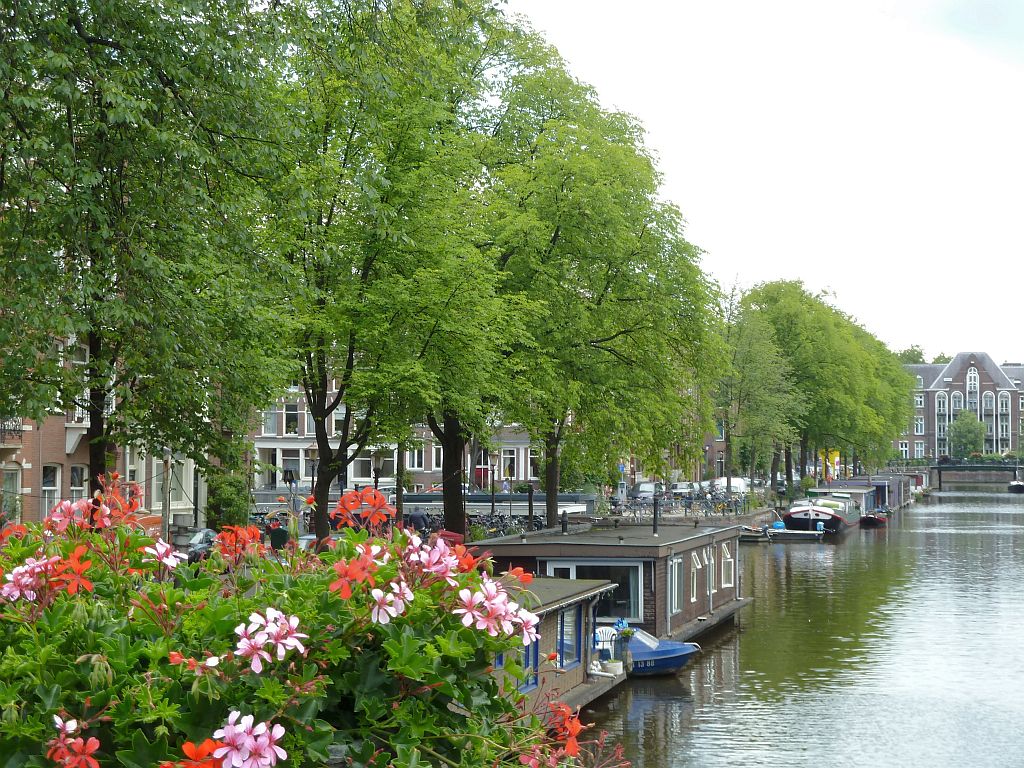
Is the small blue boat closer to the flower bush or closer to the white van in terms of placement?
the flower bush

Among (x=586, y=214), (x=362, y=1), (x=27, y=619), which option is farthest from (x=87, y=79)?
(x=586, y=214)

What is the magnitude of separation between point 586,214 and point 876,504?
7096 centimetres

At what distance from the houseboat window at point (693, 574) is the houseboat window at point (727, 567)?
379 cm

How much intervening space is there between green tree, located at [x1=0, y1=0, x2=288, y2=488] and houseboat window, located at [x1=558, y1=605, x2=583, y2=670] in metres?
9.12

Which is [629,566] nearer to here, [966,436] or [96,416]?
[96,416]

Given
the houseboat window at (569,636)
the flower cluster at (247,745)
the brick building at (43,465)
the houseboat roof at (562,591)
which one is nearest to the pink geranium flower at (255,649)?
the flower cluster at (247,745)

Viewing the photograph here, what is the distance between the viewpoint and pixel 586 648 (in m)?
25.4

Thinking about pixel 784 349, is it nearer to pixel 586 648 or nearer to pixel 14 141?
pixel 586 648

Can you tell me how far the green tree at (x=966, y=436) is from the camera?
6900 inches

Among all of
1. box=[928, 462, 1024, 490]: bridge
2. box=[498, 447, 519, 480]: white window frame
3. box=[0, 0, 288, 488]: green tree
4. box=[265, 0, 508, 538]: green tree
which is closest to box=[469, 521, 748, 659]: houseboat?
box=[265, 0, 508, 538]: green tree

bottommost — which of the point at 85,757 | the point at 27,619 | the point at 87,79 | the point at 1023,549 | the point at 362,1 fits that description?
the point at 1023,549

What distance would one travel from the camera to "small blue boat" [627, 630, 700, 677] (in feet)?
92.2

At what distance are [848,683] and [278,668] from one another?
2626 centimetres

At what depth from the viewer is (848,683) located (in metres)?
28.7
